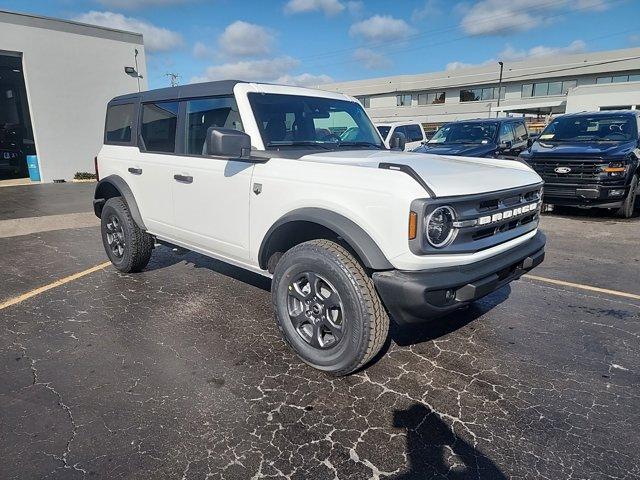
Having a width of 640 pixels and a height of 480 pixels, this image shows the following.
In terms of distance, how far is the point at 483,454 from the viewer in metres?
2.19

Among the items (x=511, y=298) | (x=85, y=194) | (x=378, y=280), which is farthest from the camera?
(x=85, y=194)

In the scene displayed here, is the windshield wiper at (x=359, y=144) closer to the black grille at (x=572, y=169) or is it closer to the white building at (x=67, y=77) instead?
the black grille at (x=572, y=169)

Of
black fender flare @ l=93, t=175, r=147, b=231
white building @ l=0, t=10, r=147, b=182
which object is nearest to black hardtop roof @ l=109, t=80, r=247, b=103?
black fender flare @ l=93, t=175, r=147, b=231

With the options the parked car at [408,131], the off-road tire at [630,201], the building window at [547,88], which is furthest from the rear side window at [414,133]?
the building window at [547,88]

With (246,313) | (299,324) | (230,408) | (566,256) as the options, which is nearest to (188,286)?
(246,313)

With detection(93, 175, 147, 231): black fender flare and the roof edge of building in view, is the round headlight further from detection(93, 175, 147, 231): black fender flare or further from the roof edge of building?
the roof edge of building

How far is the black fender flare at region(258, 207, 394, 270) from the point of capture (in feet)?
8.29

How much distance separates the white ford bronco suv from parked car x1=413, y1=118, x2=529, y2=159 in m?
6.16

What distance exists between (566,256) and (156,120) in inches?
Result: 211

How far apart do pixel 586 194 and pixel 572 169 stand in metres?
0.51

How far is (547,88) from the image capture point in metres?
46.2

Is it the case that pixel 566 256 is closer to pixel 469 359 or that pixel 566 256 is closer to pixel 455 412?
pixel 469 359

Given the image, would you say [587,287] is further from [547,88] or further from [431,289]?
[547,88]

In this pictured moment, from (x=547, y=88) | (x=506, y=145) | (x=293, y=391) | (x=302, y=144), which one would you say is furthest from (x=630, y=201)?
(x=547, y=88)
